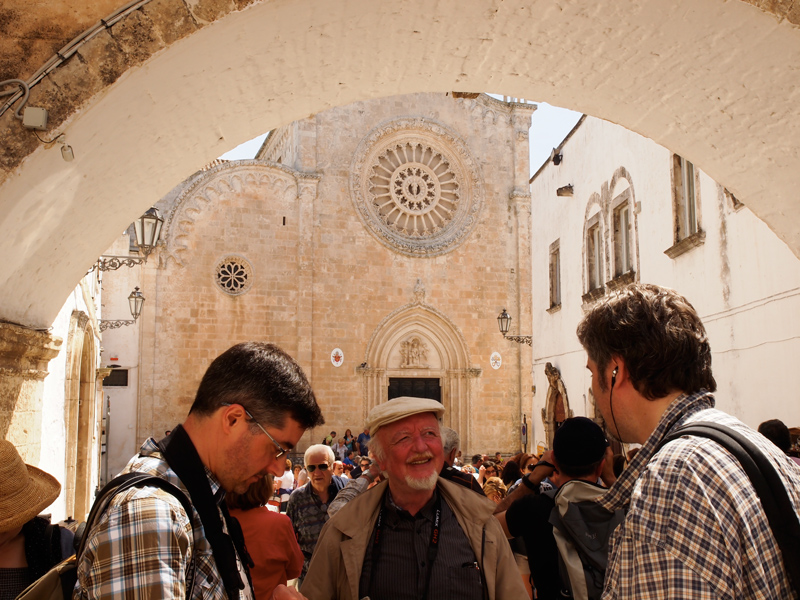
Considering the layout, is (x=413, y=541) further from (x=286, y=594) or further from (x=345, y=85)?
(x=345, y=85)

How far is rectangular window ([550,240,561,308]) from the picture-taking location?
13640 millimetres

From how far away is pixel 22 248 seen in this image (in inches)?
124

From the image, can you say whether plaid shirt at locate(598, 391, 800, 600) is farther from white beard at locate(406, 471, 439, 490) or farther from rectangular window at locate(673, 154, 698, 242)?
rectangular window at locate(673, 154, 698, 242)

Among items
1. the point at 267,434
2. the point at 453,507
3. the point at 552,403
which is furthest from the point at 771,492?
the point at 552,403

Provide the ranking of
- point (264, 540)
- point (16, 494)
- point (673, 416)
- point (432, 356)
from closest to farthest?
point (673, 416)
point (16, 494)
point (264, 540)
point (432, 356)

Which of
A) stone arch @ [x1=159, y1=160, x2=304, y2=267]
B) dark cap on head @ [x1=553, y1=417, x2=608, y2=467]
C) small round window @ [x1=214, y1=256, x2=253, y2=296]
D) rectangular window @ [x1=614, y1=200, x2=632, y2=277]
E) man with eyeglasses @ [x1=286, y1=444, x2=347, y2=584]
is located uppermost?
stone arch @ [x1=159, y1=160, x2=304, y2=267]

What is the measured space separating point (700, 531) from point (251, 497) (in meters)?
2.40

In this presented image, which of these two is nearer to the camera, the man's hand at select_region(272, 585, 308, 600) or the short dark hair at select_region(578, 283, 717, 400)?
the short dark hair at select_region(578, 283, 717, 400)

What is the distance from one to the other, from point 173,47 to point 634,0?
6.88 ft

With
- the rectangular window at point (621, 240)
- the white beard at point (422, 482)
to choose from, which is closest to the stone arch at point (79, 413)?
the white beard at point (422, 482)

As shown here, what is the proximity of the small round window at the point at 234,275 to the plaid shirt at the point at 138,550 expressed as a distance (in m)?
18.0

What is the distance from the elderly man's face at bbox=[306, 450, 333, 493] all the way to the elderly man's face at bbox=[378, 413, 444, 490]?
220cm

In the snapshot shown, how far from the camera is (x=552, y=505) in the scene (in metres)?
3.10

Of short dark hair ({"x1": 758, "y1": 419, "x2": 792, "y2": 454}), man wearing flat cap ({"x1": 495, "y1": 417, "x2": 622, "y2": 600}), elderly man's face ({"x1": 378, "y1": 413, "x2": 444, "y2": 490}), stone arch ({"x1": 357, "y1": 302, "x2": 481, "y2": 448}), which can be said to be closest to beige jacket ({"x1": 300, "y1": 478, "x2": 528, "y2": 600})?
elderly man's face ({"x1": 378, "y1": 413, "x2": 444, "y2": 490})
